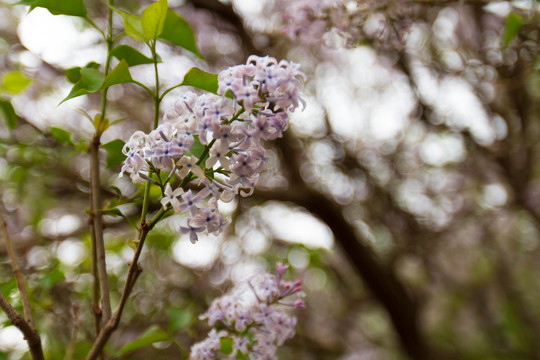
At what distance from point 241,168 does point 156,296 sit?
229cm

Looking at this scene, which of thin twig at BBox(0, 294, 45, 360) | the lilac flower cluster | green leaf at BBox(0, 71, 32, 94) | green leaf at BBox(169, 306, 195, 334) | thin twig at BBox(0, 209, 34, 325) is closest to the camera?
thin twig at BBox(0, 294, 45, 360)

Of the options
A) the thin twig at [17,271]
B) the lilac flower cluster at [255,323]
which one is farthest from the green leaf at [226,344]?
the thin twig at [17,271]

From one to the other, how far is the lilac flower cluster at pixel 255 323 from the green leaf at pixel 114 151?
1.28 feet

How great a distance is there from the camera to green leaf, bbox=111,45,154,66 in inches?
32.7

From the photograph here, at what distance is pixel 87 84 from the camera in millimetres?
714

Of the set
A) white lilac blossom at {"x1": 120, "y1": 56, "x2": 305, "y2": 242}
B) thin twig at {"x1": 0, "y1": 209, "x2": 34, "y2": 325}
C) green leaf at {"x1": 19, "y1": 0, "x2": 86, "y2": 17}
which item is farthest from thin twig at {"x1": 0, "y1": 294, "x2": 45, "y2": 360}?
green leaf at {"x1": 19, "y1": 0, "x2": 86, "y2": 17}

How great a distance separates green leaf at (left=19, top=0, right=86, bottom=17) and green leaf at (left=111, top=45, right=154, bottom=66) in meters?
0.08

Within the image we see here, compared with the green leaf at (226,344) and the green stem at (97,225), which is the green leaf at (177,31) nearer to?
the green stem at (97,225)

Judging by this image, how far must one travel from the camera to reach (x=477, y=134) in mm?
3850

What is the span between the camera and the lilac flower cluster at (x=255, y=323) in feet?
3.12

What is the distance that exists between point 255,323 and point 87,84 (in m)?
0.60

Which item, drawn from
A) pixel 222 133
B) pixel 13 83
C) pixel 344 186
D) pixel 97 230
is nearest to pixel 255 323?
pixel 97 230

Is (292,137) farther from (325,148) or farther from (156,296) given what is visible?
(156,296)

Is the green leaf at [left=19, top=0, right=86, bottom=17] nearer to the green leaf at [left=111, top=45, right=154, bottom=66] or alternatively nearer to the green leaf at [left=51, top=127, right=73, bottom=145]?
the green leaf at [left=111, top=45, right=154, bottom=66]
